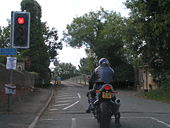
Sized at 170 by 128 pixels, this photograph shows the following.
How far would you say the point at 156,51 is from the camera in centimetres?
3164

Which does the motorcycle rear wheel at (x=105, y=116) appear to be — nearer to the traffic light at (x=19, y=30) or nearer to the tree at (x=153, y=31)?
the traffic light at (x=19, y=30)

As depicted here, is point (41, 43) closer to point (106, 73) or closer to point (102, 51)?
point (102, 51)

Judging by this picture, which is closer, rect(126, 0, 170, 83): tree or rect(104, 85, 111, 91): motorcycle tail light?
rect(104, 85, 111, 91): motorcycle tail light

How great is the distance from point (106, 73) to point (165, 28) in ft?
59.2

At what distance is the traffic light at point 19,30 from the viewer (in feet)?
48.4

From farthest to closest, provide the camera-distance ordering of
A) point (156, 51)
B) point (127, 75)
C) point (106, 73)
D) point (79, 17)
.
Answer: point (79, 17)
point (127, 75)
point (156, 51)
point (106, 73)

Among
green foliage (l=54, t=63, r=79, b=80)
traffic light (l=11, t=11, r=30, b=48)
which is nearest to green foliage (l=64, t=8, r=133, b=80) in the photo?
traffic light (l=11, t=11, r=30, b=48)

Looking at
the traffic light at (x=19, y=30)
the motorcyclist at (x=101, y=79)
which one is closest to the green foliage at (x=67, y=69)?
the traffic light at (x=19, y=30)

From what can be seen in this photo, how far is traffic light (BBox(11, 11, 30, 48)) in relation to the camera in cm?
1477

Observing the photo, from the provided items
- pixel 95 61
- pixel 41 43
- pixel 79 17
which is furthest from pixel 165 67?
pixel 79 17

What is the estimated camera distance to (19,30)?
48.6ft

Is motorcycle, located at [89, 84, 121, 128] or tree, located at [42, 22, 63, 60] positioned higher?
tree, located at [42, 22, 63, 60]

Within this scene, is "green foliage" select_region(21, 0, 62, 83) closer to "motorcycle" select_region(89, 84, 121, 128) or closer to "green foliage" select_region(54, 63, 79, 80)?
"motorcycle" select_region(89, 84, 121, 128)

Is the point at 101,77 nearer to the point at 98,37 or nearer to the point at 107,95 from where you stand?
the point at 107,95
